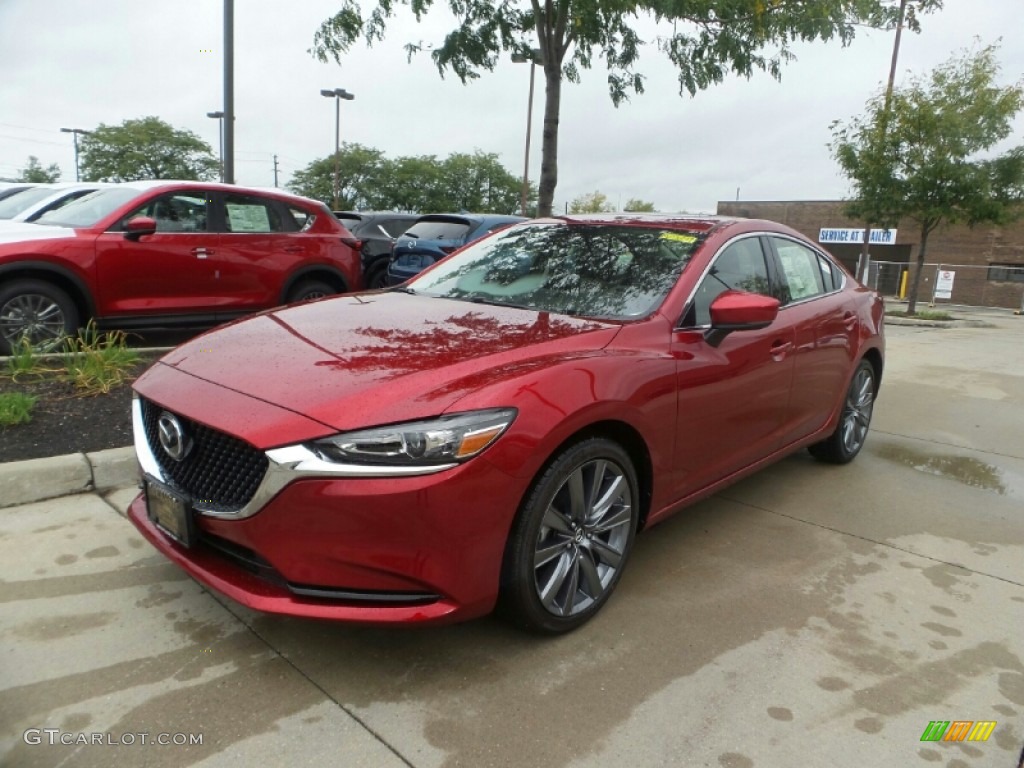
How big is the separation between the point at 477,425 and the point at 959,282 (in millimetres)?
35984

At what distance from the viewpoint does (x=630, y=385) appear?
9.23ft

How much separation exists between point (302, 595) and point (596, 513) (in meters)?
1.09

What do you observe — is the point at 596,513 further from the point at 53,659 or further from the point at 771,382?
the point at 53,659

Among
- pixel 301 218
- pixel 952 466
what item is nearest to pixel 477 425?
pixel 952 466

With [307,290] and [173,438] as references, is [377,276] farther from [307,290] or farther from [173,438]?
[173,438]

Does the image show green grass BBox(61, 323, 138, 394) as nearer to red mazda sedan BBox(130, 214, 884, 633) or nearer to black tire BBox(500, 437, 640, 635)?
red mazda sedan BBox(130, 214, 884, 633)

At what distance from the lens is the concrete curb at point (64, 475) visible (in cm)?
370

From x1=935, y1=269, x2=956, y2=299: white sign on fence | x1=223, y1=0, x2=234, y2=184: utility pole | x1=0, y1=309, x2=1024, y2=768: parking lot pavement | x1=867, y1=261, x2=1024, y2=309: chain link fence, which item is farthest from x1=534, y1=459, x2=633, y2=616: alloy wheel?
x1=935, y1=269, x2=956, y2=299: white sign on fence

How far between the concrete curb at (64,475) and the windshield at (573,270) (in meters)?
1.84

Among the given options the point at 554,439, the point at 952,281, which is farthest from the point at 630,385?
the point at 952,281

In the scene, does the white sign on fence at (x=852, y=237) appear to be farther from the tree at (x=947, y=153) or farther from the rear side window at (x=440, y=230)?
the rear side window at (x=440, y=230)

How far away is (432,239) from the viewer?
9172mm

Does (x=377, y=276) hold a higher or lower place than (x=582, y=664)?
higher

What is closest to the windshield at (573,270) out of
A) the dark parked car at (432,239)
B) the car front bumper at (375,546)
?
the car front bumper at (375,546)
